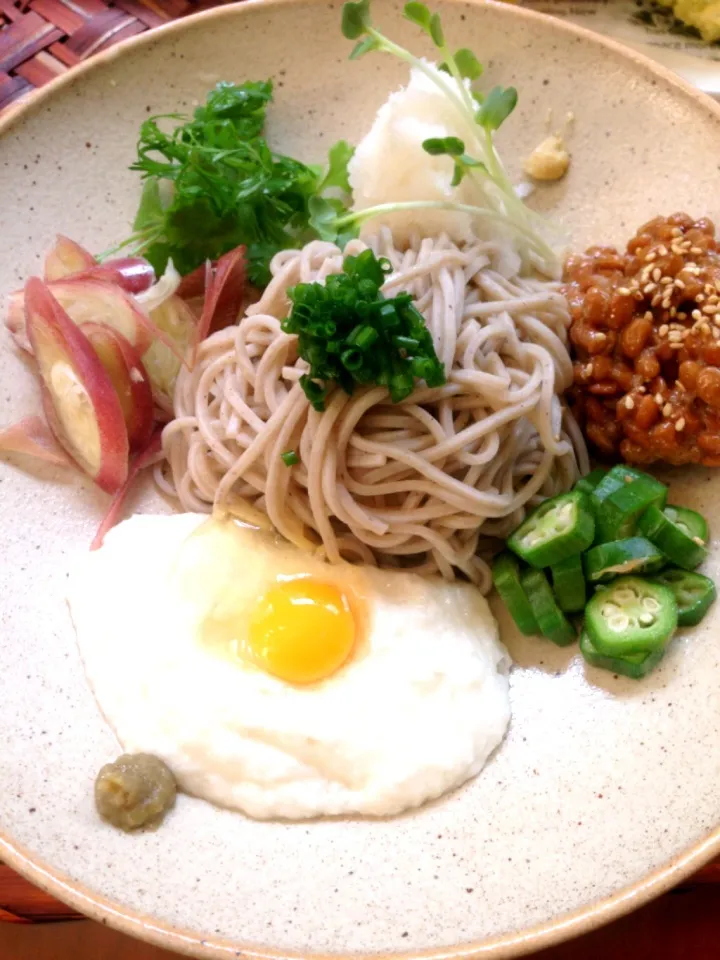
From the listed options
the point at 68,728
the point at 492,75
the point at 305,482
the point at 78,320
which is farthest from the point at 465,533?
the point at 492,75

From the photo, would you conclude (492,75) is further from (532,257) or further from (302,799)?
(302,799)

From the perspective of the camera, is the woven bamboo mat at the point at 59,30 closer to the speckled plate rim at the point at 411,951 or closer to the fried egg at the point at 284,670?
the fried egg at the point at 284,670

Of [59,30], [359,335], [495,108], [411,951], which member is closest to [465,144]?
[495,108]

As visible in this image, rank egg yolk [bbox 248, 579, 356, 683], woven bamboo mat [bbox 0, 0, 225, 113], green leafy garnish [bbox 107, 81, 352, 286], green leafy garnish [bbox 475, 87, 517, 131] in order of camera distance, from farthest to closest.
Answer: woven bamboo mat [bbox 0, 0, 225, 113] < green leafy garnish [bbox 107, 81, 352, 286] < green leafy garnish [bbox 475, 87, 517, 131] < egg yolk [bbox 248, 579, 356, 683]

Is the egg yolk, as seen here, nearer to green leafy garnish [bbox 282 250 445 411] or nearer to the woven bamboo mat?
green leafy garnish [bbox 282 250 445 411]

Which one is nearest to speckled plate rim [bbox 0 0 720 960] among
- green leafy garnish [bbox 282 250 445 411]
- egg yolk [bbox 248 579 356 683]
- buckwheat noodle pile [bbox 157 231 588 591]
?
egg yolk [bbox 248 579 356 683]

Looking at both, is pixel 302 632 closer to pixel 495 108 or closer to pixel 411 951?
pixel 411 951
